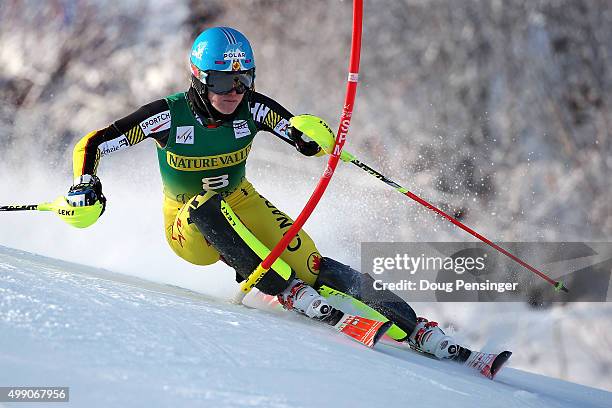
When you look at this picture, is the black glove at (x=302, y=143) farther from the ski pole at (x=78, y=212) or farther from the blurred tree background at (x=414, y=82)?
the blurred tree background at (x=414, y=82)

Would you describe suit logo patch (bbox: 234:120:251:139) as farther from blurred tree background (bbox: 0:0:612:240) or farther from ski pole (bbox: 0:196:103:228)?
blurred tree background (bbox: 0:0:612:240)

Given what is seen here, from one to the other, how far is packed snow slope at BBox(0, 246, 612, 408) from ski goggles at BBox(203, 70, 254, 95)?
0.88 m

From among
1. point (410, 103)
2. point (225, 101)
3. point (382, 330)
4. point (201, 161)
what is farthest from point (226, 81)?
point (410, 103)

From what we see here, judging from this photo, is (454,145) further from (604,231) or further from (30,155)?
(30,155)

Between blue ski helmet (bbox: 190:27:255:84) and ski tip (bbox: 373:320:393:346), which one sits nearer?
ski tip (bbox: 373:320:393:346)

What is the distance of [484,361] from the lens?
2746 millimetres

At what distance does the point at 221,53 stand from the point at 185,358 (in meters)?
1.45

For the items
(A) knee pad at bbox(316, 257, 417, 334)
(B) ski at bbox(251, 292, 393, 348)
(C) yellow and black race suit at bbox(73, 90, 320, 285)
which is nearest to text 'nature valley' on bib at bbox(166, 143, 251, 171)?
(C) yellow and black race suit at bbox(73, 90, 320, 285)

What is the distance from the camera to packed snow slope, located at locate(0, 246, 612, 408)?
1.59 meters

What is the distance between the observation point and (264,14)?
680 centimetres

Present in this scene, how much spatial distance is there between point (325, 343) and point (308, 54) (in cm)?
482

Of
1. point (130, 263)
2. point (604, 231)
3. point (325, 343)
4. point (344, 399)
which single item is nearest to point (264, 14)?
point (130, 263)

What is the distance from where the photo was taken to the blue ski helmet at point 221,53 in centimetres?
283

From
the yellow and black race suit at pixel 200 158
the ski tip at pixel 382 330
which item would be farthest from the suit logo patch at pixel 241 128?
the ski tip at pixel 382 330
